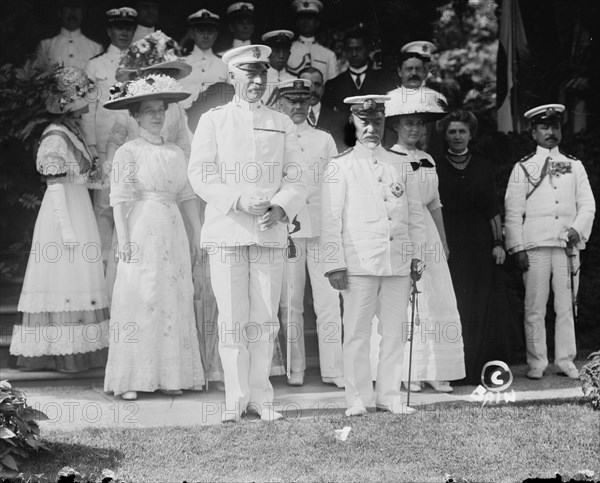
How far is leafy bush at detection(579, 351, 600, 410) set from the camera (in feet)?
26.3

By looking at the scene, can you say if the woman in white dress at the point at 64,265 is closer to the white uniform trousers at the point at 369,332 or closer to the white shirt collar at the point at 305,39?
the white uniform trousers at the point at 369,332

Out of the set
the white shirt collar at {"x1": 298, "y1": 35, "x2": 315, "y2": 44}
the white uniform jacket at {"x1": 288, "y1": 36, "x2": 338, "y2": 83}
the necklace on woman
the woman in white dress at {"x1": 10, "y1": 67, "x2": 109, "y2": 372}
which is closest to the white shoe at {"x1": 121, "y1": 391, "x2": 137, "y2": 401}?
the woman in white dress at {"x1": 10, "y1": 67, "x2": 109, "y2": 372}

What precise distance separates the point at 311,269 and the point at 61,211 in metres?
1.94

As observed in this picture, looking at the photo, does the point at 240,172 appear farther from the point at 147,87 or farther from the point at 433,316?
the point at 433,316

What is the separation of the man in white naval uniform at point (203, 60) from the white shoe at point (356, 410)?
3219 mm

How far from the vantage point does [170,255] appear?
335 inches

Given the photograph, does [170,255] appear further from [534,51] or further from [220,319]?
[534,51]

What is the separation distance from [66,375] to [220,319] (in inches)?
71.2

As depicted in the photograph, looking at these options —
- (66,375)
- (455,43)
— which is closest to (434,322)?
(66,375)

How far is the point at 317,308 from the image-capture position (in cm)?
900

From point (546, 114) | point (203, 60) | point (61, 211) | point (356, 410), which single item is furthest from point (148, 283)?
point (546, 114)

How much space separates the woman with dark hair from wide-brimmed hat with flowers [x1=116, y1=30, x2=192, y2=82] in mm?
2177

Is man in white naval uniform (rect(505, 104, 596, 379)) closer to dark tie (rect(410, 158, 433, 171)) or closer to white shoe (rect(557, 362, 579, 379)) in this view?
white shoe (rect(557, 362, 579, 379))

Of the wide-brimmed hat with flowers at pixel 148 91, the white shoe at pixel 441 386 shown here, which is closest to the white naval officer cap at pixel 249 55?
the wide-brimmed hat with flowers at pixel 148 91
